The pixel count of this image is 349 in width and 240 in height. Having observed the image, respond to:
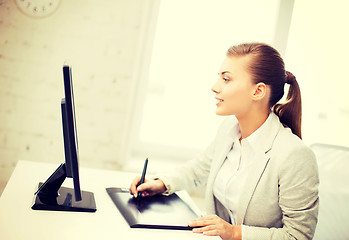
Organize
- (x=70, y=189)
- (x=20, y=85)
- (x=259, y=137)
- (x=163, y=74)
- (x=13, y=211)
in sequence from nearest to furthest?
(x=13, y=211), (x=70, y=189), (x=259, y=137), (x=20, y=85), (x=163, y=74)

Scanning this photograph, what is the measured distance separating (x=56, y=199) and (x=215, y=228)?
50 cm

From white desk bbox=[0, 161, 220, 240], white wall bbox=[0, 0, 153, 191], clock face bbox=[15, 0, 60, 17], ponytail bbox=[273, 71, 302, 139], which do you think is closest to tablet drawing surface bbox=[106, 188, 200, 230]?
white desk bbox=[0, 161, 220, 240]

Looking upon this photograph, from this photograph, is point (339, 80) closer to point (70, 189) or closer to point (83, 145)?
point (83, 145)

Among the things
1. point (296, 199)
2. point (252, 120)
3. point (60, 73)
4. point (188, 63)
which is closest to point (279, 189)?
point (296, 199)

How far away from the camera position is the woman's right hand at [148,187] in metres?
1.15

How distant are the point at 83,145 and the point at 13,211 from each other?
1281 mm

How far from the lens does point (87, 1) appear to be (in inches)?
79.9

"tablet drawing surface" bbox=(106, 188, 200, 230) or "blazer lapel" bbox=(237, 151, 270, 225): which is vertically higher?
"blazer lapel" bbox=(237, 151, 270, 225)

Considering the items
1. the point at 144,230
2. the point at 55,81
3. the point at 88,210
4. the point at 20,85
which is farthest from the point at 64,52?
the point at 144,230

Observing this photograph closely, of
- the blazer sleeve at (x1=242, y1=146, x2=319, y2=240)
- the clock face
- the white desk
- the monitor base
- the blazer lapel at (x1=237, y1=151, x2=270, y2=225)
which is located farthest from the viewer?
the clock face

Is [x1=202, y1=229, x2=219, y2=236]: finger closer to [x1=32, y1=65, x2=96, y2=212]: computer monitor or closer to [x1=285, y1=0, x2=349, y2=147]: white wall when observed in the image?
[x1=32, y1=65, x2=96, y2=212]: computer monitor

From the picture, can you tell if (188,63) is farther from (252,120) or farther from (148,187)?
(148,187)

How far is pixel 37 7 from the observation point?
1.97 metres

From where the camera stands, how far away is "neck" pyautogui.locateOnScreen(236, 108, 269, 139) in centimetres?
131
